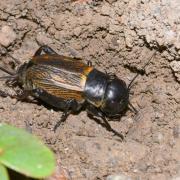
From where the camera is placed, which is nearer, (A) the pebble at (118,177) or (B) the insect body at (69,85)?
(A) the pebble at (118,177)

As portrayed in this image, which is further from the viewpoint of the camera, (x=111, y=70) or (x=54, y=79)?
(x=111, y=70)

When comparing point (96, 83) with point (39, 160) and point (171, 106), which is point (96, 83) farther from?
point (39, 160)

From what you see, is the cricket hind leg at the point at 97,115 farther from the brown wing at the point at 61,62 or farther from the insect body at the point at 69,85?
the brown wing at the point at 61,62

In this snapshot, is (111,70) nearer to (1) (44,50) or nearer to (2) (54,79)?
(2) (54,79)

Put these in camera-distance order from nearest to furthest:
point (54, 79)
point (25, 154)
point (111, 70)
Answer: point (25, 154) < point (54, 79) < point (111, 70)

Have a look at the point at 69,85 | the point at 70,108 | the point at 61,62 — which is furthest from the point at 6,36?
the point at 70,108

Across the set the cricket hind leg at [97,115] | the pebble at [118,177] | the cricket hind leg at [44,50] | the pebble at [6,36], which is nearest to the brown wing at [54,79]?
the cricket hind leg at [44,50]
